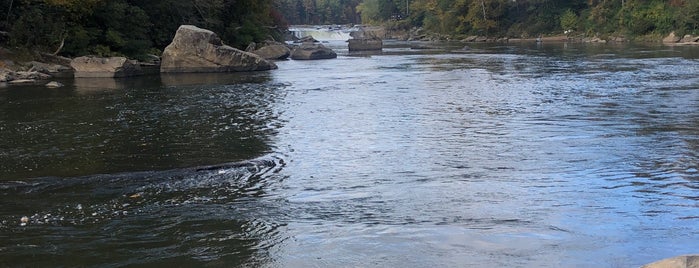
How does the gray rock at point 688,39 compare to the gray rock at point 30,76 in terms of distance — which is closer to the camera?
the gray rock at point 30,76

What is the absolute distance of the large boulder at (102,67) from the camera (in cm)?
3038

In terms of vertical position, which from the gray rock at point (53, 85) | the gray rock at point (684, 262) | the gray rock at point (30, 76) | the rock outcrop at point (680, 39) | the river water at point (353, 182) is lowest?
the rock outcrop at point (680, 39)

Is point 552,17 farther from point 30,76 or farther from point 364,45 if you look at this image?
point 30,76

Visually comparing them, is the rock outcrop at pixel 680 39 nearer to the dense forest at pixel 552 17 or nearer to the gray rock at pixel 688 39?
the gray rock at pixel 688 39

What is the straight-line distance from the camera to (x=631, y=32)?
69938 millimetres

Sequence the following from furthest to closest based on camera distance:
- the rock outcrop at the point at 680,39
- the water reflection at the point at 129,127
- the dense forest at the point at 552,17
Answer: the dense forest at the point at 552,17
the rock outcrop at the point at 680,39
the water reflection at the point at 129,127

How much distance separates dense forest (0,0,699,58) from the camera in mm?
32750

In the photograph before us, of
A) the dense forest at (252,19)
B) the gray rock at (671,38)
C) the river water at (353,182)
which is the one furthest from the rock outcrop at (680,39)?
the river water at (353,182)

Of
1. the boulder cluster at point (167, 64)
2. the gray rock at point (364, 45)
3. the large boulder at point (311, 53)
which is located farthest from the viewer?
the gray rock at point (364, 45)

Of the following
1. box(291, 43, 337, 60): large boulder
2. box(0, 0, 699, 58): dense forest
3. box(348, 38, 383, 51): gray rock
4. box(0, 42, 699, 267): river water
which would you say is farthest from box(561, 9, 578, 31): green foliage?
box(0, 42, 699, 267): river water

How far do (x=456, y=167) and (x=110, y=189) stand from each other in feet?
15.6

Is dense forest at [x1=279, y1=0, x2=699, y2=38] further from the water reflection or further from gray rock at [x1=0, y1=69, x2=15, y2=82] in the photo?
gray rock at [x1=0, y1=69, x2=15, y2=82]

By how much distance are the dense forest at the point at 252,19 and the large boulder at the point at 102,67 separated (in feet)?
6.41

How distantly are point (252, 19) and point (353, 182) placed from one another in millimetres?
43601
